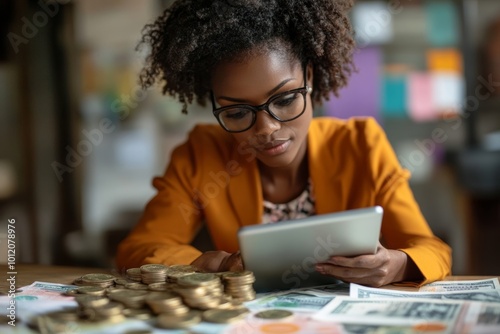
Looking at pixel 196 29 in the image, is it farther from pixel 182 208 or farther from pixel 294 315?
pixel 294 315

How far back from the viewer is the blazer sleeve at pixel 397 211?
1.63 m

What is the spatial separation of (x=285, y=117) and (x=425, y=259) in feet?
1.67

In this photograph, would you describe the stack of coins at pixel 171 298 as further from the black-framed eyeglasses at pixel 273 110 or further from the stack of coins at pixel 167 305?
the black-framed eyeglasses at pixel 273 110

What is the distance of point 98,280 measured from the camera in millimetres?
1521

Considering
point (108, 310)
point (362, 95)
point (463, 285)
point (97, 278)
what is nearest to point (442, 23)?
point (362, 95)

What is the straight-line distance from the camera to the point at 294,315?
1.22 meters

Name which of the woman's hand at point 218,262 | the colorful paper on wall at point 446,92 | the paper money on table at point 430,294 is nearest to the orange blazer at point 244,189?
the woman's hand at point 218,262

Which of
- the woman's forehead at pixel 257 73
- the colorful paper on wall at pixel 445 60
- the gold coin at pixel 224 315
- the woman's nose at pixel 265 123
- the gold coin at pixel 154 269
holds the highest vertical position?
the colorful paper on wall at pixel 445 60

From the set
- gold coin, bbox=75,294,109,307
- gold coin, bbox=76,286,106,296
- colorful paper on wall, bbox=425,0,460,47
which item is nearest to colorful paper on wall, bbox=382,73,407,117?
colorful paper on wall, bbox=425,0,460,47

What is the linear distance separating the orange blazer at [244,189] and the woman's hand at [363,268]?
0.99ft

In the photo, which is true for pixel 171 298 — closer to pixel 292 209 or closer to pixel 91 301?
pixel 91 301

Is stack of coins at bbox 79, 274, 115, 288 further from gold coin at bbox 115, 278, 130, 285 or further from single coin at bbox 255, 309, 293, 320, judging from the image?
single coin at bbox 255, 309, 293, 320

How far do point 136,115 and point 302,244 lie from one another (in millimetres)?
3014

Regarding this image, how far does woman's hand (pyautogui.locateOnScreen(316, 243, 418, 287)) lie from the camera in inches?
54.9
